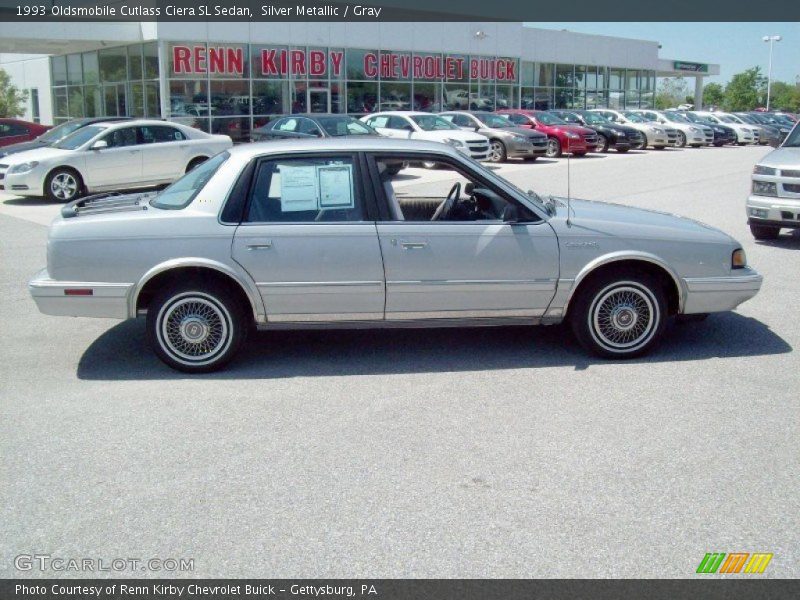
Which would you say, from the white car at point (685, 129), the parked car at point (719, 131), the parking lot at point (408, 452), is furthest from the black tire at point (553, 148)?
the parking lot at point (408, 452)

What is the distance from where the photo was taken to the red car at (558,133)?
2800 cm

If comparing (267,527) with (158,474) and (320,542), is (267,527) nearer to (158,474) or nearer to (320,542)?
(320,542)

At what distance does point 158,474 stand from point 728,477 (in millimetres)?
2887

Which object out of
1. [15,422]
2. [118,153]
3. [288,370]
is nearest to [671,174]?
[118,153]

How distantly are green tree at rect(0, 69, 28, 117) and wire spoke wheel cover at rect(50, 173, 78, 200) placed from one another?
2150 centimetres

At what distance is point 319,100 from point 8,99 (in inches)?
538

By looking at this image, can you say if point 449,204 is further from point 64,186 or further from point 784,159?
point 64,186

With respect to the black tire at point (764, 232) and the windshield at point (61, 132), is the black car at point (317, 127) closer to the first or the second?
the windshield at point (61, 132)

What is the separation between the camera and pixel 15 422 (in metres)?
4.99

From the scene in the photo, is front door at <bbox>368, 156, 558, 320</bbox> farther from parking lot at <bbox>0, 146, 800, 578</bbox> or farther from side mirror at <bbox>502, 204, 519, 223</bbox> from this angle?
parking lot at <bbox>0, 146, 800, 578</bbox>

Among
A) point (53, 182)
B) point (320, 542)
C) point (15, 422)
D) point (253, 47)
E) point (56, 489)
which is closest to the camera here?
point (320, 542)

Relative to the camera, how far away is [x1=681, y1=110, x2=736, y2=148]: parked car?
37.5 meters

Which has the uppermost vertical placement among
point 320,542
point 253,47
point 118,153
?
point 253,47

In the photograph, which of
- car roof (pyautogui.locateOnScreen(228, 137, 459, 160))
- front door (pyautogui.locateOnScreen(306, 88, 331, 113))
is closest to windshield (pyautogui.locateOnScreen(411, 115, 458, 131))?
front door (pyautogui.locateOnScreen(306, 88, 331, 113))
